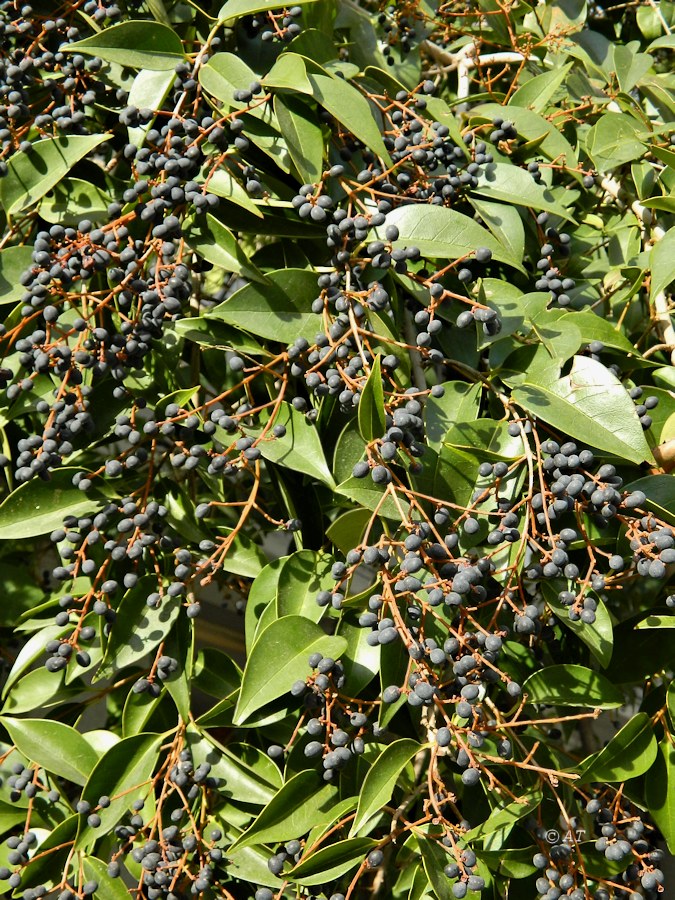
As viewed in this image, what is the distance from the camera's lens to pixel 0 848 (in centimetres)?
111

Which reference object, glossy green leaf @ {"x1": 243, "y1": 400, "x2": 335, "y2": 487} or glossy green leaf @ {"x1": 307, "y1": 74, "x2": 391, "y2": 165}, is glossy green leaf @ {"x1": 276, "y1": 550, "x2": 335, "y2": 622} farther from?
glossy green leaf @ {"x1": 307, "y1": 74, "x2": 391, "y2": 165}

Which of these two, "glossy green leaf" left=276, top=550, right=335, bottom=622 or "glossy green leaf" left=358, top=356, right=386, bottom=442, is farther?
"glossy green leaf" left=276, top=550, right=335, bottom=622

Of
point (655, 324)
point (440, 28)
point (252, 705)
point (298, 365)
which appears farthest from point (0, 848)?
point (440, 28)

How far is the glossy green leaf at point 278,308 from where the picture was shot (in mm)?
934

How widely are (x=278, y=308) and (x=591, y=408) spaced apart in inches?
13.6

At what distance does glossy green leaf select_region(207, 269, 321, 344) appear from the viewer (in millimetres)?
934

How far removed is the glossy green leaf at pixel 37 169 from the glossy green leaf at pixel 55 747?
2.01 feet

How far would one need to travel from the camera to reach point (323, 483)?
0.99m

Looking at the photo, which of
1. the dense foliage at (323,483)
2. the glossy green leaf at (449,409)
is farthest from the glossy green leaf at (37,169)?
the glossy green leaf at (449,409)

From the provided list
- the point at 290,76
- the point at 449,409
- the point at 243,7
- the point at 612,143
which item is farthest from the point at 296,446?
the point at 612,143

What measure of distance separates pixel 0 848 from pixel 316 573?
0.55m

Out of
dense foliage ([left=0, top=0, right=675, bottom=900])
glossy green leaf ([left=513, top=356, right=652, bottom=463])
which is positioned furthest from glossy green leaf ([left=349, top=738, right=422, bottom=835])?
glossy green leaf ([left=513, top=356, right=652, bottom=463])

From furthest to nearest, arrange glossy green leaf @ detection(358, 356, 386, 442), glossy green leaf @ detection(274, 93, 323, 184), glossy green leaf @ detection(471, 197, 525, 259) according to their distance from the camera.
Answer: glossy green leaf @ detection(471, 197, 525, 259) → glossy green leaf @ detection(274, 93, 323, 184) → glossy green leaf @ detection(358, 356, 386, 442)

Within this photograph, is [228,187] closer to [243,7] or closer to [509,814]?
[243,7]
